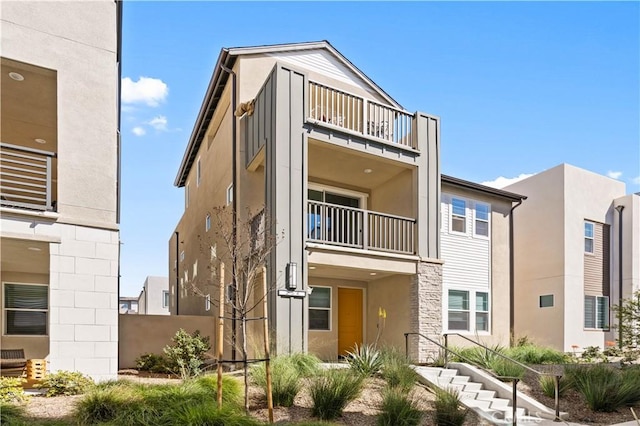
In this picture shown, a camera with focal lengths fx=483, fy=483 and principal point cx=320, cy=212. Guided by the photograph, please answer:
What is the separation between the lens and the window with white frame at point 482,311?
1848 cm

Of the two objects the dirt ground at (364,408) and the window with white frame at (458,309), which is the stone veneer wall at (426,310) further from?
the window with white frame at (458,309)

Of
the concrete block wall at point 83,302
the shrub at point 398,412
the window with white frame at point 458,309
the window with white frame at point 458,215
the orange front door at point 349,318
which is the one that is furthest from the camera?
the window with white frame at point 458,215

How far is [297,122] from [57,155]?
5.86 m

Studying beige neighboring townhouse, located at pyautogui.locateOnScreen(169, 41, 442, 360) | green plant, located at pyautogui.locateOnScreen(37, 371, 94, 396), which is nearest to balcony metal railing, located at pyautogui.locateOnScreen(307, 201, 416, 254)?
beige neighboring townhouse, located at pyautogui.locateOnScreen(169, 41, 442, 360)

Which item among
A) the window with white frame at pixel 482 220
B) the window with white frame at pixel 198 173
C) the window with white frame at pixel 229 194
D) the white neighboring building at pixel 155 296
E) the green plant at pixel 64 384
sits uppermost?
the window with white frame at pixel 198 173

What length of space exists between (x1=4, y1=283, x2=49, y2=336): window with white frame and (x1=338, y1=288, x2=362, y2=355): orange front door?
906 centimetres

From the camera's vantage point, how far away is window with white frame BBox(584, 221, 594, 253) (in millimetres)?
21531

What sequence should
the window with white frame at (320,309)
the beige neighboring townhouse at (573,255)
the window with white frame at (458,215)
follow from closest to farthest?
the window with white frame at (320,309) < the window with white frame at (458,215) < the beige neighboring townhouse at (573,255)

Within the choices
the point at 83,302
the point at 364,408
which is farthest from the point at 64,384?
the point at 364,408

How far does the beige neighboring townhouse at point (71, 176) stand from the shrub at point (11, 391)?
34.0 inches

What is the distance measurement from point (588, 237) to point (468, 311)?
7.76m

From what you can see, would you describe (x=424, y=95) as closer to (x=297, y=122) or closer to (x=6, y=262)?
(x=297, y=122)

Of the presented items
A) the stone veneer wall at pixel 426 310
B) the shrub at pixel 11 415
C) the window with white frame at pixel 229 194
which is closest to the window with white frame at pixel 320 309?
the stone veneer wall at pixel 426 310

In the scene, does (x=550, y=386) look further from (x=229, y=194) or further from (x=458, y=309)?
(x=229, y=194)
